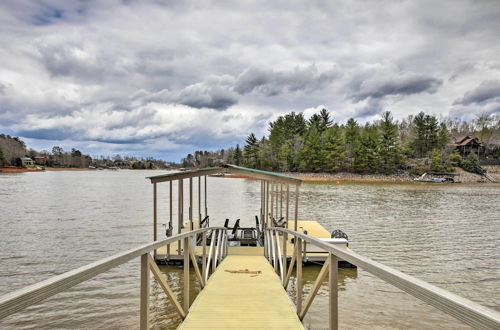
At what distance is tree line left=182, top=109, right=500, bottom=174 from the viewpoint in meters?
64.9

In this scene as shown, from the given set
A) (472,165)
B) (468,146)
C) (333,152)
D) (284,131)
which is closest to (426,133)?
(472,165)

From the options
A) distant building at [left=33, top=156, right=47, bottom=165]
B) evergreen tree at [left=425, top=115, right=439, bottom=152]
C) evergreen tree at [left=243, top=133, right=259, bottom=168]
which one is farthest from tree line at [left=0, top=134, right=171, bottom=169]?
evergreen tree at [left=425, top=115, right=439, bottom=152]

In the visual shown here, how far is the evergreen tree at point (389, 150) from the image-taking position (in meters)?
64.4

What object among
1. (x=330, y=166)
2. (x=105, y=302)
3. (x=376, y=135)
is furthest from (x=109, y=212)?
→ (x=376, y=135)

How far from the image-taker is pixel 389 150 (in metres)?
64.6

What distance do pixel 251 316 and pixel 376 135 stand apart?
223 ft

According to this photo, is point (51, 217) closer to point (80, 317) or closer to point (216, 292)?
point (80, 317)

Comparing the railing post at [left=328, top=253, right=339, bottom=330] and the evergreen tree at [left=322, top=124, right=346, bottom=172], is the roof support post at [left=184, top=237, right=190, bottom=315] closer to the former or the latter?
the railing post at [left=328, top=253, right=339, bottom=330]

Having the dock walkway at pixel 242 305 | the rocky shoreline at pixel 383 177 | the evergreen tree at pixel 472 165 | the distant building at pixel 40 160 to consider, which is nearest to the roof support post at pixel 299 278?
the dock walkway at pixel 242 305

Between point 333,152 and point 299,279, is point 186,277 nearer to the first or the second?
point 299,279

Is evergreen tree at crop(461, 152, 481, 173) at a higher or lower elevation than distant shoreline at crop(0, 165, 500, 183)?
higher

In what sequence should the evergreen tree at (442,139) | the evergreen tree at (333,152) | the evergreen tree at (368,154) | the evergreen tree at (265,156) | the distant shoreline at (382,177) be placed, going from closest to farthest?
the distant shoreline at (382,177) → the evergreen tree at (368,154) → the evergreen tree at (333,152) → the evergreen tree at (442,139) → the evergreen tree at (265,156)

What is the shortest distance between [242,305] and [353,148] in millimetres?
67417

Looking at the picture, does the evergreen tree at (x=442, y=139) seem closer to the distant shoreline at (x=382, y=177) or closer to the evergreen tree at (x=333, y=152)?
the distant shoreline at (x=382, y=177)
